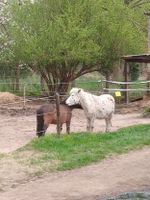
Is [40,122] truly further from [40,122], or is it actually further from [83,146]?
[83,146]

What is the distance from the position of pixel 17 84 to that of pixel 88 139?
1571cm

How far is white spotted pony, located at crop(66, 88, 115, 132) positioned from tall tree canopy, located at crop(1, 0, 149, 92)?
945cm

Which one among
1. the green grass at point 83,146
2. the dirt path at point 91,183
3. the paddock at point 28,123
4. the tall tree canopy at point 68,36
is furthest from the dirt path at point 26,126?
the tall tree canopy at point 68,36

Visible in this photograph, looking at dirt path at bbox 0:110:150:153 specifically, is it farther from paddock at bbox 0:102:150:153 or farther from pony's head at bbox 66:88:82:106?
pony's head at bbox 66:88:82:106

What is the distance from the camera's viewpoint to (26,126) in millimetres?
17578

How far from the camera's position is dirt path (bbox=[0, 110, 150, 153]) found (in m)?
14.2

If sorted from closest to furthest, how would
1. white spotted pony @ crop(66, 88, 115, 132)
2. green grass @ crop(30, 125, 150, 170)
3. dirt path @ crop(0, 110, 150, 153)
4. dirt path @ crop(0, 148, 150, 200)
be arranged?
1. dirt path @ crop(0, 148, 150, 200)
2. green grass @ crop(30, 125, 150, 170)
3. dirt path @ crop(0, 110, 150, 153)
4. white spotted pony @ crop(66, 88, 115, 132)

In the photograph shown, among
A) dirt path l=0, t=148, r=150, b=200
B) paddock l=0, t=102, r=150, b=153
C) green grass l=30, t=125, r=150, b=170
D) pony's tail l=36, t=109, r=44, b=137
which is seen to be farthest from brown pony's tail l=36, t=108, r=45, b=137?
dirt path l=0, t=148, r=150, b=200

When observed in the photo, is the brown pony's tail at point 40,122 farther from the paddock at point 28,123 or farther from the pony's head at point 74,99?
the pony's head at point 74,99

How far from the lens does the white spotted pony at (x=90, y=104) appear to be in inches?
578

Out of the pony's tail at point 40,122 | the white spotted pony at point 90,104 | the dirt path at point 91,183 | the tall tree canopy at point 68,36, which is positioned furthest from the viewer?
the tall tree canopy at point 68,36

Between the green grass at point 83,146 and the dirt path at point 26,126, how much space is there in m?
1.39

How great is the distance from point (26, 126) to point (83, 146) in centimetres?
609

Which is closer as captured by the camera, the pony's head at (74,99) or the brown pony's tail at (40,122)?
the brown pony's tail at (40,122)
